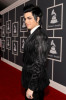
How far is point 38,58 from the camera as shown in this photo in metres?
1.34

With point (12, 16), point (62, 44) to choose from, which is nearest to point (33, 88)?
point (62, 44)

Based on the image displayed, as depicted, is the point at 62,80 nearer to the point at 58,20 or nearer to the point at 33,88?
the point at 58,20

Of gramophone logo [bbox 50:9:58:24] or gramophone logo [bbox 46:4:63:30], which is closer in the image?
gramophone logo [bbox 46:4:63:30]

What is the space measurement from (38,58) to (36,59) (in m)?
0.02

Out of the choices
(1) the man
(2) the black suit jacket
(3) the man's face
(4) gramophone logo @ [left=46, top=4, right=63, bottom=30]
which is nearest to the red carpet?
(4) gramophone logo @ [left=46, top=4, right=63, bottom=30]

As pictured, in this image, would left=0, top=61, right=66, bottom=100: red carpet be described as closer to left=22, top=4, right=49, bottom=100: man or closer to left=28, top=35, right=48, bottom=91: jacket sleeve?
left=22, top=4, right=49, bottom=100: man

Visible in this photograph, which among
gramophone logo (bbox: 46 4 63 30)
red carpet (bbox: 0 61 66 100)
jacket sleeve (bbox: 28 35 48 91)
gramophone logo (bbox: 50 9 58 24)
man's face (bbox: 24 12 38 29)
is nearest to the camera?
jacket sleeve (bbox: 28 35 48 91)

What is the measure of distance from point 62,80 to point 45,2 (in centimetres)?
202

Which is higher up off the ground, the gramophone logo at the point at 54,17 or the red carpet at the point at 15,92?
the gramophone logo at the point at 54,17

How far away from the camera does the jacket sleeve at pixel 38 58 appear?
1.34m

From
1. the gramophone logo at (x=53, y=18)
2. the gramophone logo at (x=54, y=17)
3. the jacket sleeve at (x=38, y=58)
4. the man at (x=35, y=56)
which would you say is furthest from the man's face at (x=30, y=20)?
the gramophone logo at (x=53, y=18)

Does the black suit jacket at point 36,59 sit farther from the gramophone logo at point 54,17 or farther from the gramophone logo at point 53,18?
the gramophone logo at point 53,18

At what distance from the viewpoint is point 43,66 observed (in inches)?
54.1

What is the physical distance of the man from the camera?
4.43ft
